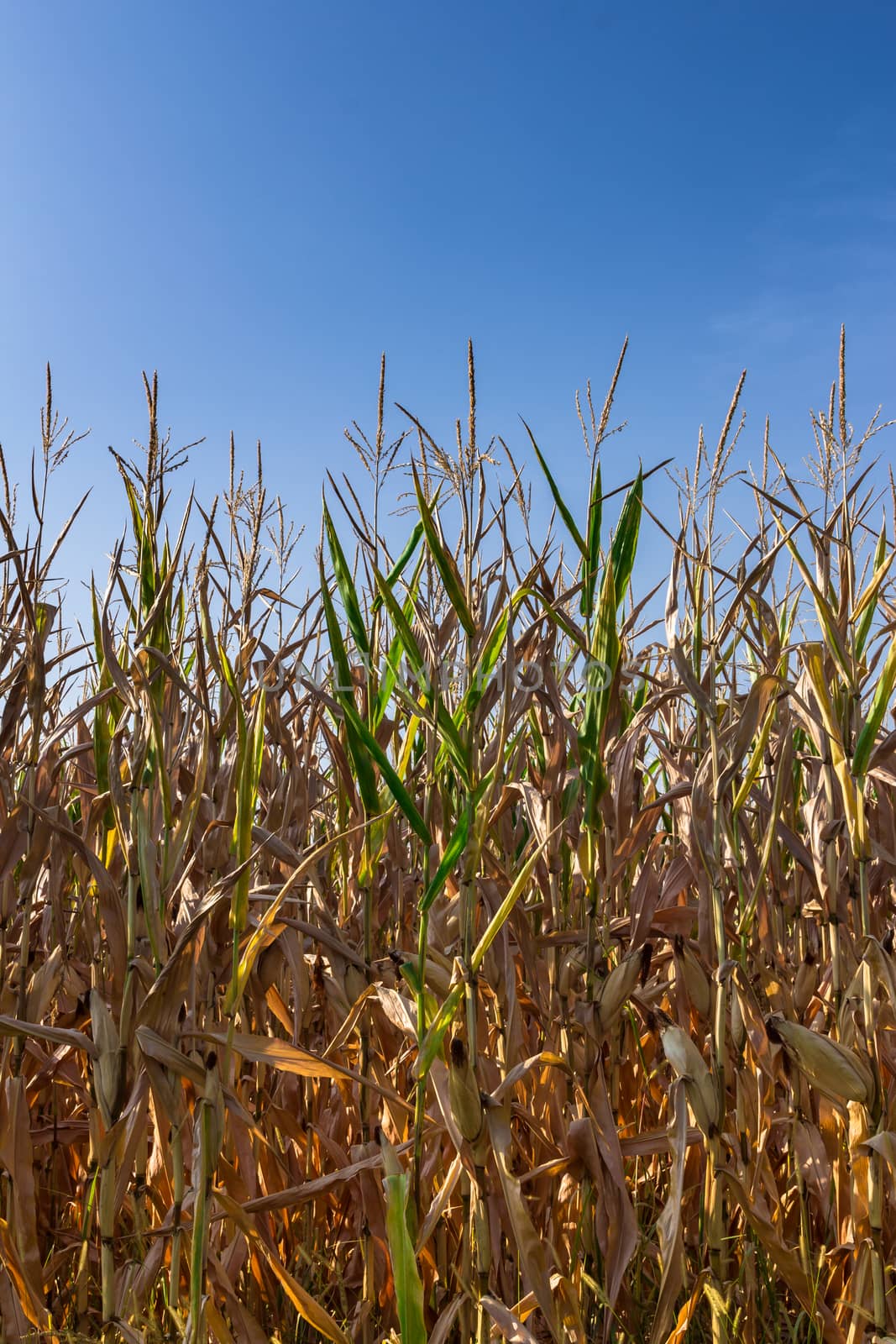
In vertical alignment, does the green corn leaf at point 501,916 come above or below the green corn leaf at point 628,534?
below

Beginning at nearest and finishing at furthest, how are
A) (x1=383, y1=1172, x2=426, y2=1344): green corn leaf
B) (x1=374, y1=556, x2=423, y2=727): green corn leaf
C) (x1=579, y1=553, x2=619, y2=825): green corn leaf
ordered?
(x1=383, y1=1172, x2=426, y2=1344): green corn leaf, (x1=579, y1=553, x2=619, y2=825): green corn leaf, (x1=374, y1=556, x2=423, y2=727): green corn leaf

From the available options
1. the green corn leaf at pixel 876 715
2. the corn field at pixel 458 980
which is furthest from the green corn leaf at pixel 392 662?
the green corn leaf at pixel 876 715

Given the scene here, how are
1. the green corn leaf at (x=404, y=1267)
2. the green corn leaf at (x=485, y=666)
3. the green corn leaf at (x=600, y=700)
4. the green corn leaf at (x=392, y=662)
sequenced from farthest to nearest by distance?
the green corn leaf at (x=392, y=662) → the green corn leaf at (x=600, y=700) → the green corn leaf at (x=485, y=666) → the green corn leaf at (x=404, y=1267)

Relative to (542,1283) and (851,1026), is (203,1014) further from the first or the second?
(851,1026)

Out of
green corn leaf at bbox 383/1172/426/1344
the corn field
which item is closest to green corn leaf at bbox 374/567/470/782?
the corn field

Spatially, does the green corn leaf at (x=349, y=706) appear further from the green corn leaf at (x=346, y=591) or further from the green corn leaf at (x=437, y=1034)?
the green corn leaf at (x=437, y=1034)

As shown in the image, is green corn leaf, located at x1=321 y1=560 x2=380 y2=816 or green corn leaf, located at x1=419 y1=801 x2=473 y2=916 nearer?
green corn leaf, located at x1=419 y1=801 x2=473 y2=916

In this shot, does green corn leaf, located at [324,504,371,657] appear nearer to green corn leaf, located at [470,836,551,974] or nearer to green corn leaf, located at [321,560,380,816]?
green corn leaf, located at [321,560,380,816]

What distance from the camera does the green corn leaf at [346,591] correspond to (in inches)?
62.4

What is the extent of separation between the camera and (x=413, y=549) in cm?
170

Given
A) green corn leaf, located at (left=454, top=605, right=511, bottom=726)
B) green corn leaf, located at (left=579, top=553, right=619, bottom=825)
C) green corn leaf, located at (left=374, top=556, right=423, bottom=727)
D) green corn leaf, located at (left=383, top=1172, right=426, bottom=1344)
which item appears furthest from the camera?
green corn leaf, located at (left=374, top=556, right=423, bottom=727)

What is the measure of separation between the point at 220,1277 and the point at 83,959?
0.97 metres

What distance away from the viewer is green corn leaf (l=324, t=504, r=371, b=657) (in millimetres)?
1584

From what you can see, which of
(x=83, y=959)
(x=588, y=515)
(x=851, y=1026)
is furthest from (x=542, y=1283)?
(x=83, y=959)
